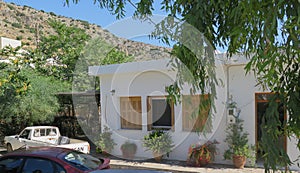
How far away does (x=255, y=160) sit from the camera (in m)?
8.09

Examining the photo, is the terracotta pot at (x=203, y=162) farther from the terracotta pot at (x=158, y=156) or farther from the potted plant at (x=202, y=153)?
the terracotta pot at (x=158, y=156)

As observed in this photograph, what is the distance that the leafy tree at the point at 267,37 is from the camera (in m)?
1.49

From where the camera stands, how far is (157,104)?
1012 cm

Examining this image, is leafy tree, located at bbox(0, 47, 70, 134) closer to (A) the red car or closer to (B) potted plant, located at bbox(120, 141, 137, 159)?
(B) potted plant, located at bbox(120, 141, 137, 159)

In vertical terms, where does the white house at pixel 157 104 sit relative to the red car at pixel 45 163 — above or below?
above

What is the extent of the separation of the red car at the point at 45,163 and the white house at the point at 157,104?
12.5 feet

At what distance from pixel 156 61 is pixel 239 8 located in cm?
779

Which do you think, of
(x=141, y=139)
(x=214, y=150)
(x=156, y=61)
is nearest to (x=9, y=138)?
(x=141, y=139)

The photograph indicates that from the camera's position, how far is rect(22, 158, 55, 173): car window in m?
5.18

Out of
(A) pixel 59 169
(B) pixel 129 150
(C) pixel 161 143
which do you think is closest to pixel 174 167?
(C) pixel 161 143

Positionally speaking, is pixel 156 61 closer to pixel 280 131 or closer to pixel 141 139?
pixel 141 139

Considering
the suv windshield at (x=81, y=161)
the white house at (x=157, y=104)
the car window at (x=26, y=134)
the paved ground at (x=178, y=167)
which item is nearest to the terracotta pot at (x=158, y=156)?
the paved ground at (x=178, y=167)

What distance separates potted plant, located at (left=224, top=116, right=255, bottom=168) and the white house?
20 cm

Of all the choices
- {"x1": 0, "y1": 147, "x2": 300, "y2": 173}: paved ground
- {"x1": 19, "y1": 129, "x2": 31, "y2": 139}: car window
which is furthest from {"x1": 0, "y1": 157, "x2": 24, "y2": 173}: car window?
{"x1": 19, "y1": 129, "x2": 31, "y2": 139}: car window
